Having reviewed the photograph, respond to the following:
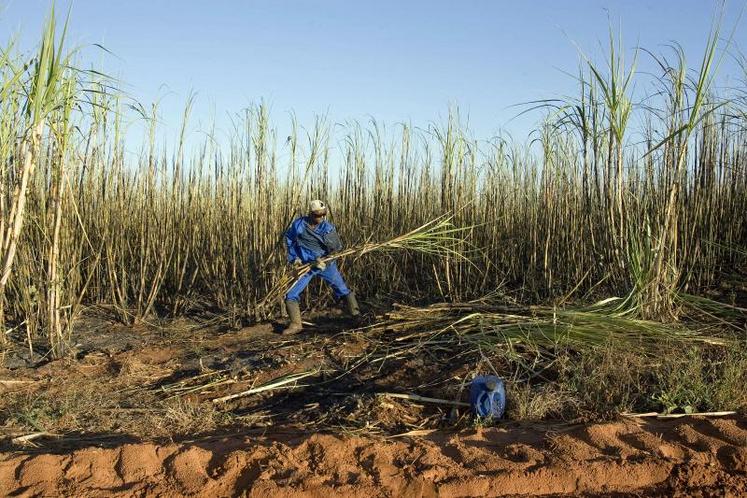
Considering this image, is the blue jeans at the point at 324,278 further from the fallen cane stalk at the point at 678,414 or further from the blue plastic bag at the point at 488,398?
the fallen cane stalk at the point at 678,414

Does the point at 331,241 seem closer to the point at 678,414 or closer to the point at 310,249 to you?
the point at 310,249

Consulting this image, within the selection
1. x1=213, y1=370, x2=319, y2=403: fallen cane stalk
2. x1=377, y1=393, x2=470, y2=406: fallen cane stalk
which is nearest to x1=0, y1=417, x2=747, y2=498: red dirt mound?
x1=377, y1=393, x2=470, y2=406: fallen cane stalk

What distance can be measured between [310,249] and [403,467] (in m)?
2.60

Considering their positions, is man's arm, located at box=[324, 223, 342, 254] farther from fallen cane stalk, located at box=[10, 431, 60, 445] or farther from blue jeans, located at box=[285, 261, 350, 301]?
fallen cane stalk, located at box=[10, 431, 60, 445]

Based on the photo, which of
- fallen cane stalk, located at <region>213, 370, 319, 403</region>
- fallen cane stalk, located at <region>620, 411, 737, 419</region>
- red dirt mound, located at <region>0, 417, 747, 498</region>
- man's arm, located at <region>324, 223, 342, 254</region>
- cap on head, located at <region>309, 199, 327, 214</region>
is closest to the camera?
red dirt mound, located at <region>0, 417, 747, 498</region>

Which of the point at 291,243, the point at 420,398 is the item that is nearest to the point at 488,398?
the point at 420,398

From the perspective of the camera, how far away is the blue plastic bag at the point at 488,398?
2.72 meters

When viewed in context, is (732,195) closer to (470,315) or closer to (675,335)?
(675,335)

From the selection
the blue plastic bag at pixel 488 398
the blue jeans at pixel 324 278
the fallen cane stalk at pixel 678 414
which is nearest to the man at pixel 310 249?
the blue jeans at pixel 324 278

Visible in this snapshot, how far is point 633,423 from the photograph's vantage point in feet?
8.56

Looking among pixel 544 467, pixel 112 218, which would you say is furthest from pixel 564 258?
pixel 112 218

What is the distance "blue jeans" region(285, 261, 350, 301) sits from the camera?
15.0 ft

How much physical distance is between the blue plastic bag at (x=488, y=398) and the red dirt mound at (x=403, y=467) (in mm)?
220

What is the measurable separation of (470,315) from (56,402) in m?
2.11
